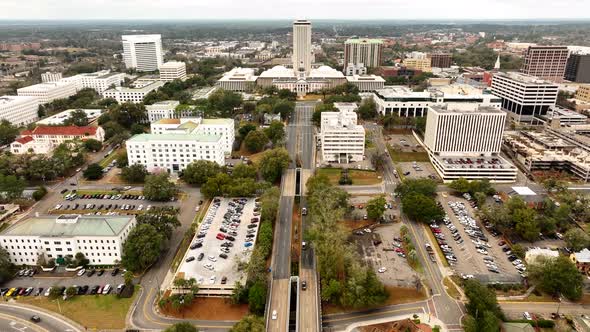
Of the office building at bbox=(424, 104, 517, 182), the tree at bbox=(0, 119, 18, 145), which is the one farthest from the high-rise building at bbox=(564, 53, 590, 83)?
the tree at bbox=(0, 119, 18, 145)

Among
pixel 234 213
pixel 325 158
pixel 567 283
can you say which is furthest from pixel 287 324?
pixel 325 158

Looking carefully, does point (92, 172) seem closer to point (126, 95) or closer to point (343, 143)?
point (343, 143)

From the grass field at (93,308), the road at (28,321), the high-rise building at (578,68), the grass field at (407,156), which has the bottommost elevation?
the road at (28,321)

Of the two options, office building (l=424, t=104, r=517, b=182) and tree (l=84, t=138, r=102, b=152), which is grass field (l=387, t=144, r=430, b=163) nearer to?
office building (l=424, t=104, r=517, b=182)

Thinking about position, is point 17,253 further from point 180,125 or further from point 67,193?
point 180,125

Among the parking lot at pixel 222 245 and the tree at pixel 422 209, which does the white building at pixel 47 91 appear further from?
the tree at pixel 422 209

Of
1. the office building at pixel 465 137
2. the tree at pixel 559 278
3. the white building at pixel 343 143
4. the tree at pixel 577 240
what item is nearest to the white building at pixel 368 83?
the office building at pixel 465 137
